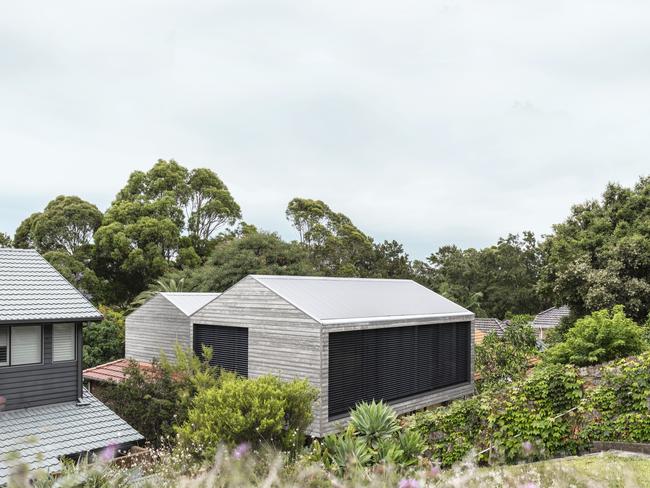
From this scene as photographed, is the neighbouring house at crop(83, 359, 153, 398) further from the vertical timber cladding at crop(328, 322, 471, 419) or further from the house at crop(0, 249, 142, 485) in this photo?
the vertical timber cladding at crop(328, 322, 471, 419)

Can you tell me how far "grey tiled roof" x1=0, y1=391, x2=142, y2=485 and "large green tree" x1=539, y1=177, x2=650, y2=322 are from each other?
53.3 feet

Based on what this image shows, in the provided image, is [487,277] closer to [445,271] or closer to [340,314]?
[445,271]

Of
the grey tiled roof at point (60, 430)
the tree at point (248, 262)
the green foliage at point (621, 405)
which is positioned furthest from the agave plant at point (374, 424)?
the tree at point (248, 262)

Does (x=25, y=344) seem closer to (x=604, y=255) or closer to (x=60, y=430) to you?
(x=60, y=430)

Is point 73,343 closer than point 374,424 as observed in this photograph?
No

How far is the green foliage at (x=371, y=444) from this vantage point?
26.0 feet

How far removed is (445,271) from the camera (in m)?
43.3

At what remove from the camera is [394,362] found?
1605cm

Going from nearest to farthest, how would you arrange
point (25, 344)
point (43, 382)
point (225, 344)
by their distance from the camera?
1. point (25, 344)
2. point (43, 382)
3. point (225, 344)

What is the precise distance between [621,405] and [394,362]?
7600 millimetres

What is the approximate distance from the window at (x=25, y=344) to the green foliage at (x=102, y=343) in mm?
11073

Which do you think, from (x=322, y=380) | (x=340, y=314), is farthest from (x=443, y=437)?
(x=340, y=314)

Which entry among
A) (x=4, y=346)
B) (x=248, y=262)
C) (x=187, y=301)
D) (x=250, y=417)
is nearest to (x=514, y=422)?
(x=250, y=417)

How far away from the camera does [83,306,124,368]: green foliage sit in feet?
73.9
